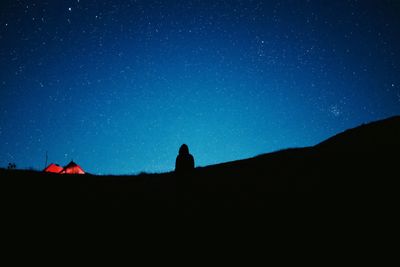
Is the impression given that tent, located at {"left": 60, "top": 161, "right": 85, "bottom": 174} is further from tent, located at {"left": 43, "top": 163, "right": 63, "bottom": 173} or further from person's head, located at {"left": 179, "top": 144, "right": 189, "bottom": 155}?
person's head, located at {"left": 179, "top": 144, "right": 189, "bottom": 155}

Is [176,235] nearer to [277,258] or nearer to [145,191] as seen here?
[277,258]

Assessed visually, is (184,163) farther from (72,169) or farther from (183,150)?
(72,169)

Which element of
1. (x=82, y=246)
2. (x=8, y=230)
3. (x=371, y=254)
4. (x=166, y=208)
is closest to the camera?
(x=371, y=254)

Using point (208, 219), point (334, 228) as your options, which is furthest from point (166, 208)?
point (334, 228)

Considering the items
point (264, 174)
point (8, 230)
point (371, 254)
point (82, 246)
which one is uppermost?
point (264, 174)

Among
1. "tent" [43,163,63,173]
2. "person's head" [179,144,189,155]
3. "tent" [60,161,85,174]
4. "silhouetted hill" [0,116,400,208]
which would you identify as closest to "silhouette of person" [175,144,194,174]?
"person's head" [179,144,189,155]

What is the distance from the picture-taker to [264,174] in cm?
1559

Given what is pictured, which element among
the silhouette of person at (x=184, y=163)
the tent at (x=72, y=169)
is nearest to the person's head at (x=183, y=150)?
the silhouette of person at (x=184, y=163)

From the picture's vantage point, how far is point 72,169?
1473 inches

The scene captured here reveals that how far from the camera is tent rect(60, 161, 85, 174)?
37156 millimetres

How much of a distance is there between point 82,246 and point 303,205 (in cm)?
778

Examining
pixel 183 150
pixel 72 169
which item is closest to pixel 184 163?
pixel 183 150

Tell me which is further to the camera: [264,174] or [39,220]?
[264,174]

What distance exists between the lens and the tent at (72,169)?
37.2m
